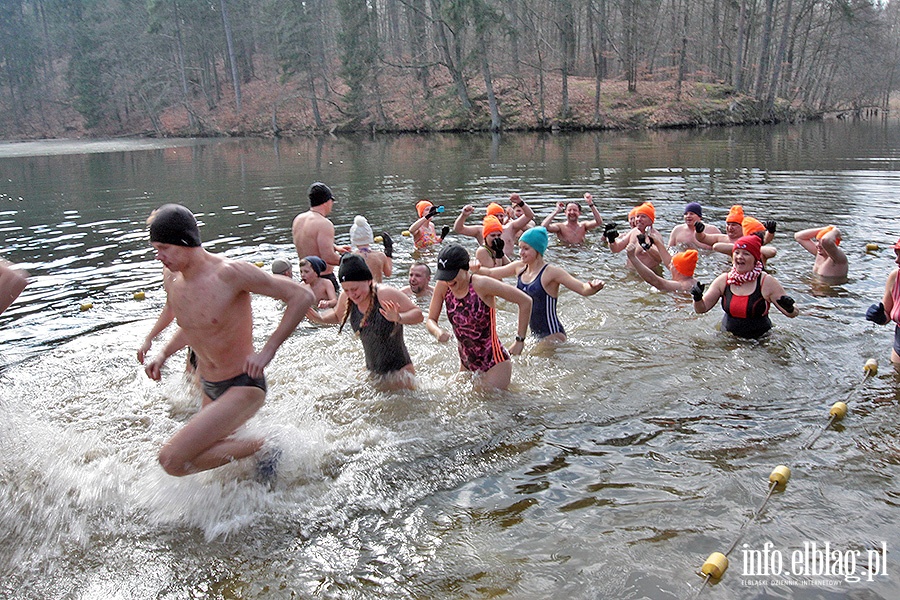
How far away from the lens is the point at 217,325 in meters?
4.32

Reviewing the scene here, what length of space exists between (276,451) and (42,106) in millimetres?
71183

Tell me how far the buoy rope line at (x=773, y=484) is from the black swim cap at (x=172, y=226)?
3563 millimetres

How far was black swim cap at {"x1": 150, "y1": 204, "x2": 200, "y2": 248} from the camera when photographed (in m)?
4.02

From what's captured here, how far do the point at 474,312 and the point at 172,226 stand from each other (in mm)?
2669

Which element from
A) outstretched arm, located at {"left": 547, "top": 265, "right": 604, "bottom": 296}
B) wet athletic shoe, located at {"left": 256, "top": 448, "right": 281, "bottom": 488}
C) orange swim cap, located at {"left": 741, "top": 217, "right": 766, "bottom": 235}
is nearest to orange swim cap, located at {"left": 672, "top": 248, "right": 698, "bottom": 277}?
orange swim cap, located at {"left": 741, "top": 217, "right": 766, "bottom": 235}

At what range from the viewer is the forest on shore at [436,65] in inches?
1594

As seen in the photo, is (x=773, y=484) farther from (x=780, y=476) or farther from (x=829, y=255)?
(x=829, y=255)

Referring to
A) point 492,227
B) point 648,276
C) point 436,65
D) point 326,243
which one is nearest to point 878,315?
point 648,276

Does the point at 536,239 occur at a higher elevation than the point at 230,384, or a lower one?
higher

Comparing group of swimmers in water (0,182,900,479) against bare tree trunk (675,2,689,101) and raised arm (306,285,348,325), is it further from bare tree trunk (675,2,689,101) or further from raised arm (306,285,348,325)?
bare tree trunk (675,2,689,101)

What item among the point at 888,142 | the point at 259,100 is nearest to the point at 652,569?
the point at 888,142

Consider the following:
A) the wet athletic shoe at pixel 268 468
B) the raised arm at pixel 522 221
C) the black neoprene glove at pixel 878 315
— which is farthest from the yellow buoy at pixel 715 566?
the raised arm at pixel 522 221

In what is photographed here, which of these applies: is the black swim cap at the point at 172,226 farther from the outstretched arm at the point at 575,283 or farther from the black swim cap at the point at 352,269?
the outstretched arm at the point at 575,283

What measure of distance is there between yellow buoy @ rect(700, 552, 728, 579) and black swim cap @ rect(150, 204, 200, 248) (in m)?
3.54
